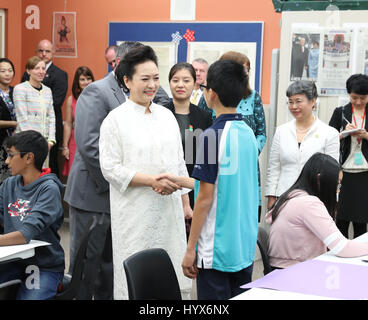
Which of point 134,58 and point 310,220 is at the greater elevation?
point 134,58

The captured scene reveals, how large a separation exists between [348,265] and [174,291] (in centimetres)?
73

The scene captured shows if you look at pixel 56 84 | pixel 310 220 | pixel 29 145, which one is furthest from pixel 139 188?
pixel 56 84

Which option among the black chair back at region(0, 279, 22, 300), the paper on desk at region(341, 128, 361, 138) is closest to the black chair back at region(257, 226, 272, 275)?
the black chair back at region(0, 279, 22, 300)

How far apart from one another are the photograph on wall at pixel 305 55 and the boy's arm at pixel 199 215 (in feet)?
9.01

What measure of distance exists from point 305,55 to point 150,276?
3.15 m

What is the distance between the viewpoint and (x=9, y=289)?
2.60 m

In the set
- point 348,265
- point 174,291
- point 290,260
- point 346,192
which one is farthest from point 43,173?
point 346,192

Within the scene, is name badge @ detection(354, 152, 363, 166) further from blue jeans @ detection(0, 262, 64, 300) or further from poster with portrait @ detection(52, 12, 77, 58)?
poster with portrait @ detection(52, 12, 77, 58)

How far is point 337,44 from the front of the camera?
15.7 feet

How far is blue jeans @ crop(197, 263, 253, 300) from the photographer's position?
2465 mm

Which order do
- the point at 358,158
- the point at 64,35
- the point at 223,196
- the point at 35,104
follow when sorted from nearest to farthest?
the point at 223,196
the point at 358,158
the point at 35,104
the point at 64,35

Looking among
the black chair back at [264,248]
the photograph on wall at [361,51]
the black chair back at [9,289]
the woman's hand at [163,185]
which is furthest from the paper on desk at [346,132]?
the black chair back at [9,289]

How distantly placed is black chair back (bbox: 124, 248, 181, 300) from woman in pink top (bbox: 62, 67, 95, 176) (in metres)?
4.41

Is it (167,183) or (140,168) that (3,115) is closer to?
(140,168)
